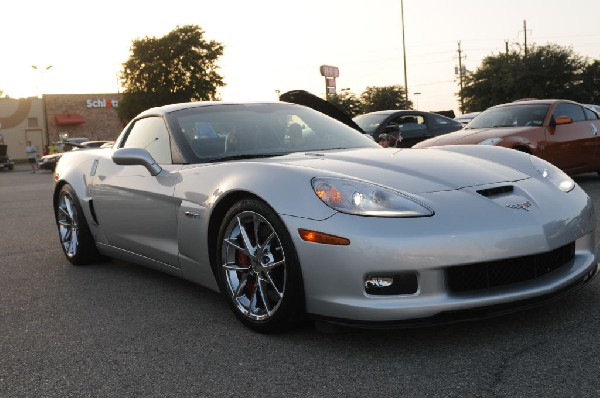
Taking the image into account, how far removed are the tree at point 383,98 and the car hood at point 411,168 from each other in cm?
3821

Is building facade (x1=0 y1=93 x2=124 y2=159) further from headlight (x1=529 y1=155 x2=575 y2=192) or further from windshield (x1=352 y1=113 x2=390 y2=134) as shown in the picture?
headlight (x1=529 y1=155 x2=575 y2=192)

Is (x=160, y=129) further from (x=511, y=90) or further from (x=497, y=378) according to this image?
(x=511, y=90)

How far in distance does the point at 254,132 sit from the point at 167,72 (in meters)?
49.3

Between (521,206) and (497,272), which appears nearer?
(497,272)

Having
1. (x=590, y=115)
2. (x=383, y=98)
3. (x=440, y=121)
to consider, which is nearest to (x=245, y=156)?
(x=590, y=115)

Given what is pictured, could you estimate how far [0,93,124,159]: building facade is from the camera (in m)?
58.1

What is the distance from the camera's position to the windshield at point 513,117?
10.5 meters

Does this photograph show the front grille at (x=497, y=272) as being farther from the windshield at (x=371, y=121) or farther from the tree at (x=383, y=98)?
the tree at (x=383, y=98)

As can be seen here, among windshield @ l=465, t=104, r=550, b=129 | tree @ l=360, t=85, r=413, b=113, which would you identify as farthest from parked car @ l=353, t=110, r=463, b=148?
tree @ l=360, t=85, r=413, b=113

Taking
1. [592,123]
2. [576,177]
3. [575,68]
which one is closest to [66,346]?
[592,123]

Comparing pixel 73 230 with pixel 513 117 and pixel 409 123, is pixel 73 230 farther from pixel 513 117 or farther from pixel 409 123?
pixel 409 123

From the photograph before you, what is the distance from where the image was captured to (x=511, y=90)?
136ft

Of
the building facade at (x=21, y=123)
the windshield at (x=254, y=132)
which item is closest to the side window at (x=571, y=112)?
the windshield at (x=254, y=132)

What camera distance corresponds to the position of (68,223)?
588 cm
